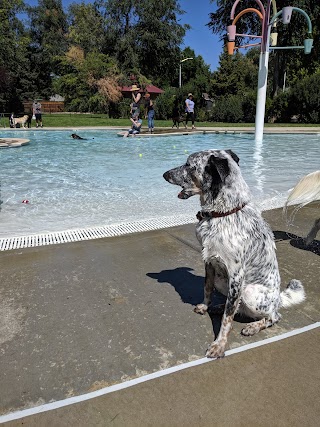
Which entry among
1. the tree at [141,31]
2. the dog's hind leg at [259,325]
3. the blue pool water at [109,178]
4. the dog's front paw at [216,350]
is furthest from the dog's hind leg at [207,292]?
the tree at [141,31]

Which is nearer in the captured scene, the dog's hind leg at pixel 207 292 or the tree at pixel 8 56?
the dog's hind leg at pixel 207 292

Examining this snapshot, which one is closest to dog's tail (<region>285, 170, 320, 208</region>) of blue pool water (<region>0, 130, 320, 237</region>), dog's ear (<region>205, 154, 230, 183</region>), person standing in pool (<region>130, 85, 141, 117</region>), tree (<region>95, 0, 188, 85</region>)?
dog's ear (<region>205, 154, 230, 183</region>)

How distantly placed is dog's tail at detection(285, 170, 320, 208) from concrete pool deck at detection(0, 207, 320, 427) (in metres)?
0.74

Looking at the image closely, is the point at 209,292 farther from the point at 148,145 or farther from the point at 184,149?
the point at 148,145

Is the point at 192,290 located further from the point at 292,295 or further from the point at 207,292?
the point at 292,295

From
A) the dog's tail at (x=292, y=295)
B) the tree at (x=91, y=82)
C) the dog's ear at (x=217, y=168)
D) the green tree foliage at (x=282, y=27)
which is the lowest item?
the dog's tail at (x=292, y=295)

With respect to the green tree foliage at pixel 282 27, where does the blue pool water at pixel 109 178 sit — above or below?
below

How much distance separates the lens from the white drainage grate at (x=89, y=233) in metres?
4.86

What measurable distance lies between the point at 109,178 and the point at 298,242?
621cm

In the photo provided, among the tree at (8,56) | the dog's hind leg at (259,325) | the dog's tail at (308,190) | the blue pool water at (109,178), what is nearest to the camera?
the dog's hind leg at (259,325)

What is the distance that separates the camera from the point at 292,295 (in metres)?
3.30

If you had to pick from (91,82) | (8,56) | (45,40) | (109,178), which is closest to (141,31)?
(91,82)

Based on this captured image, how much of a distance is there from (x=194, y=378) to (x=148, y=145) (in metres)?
16.5

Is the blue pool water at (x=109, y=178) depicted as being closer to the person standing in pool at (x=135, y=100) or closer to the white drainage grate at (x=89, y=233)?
the white drainage grate at (x=89, y=233)
